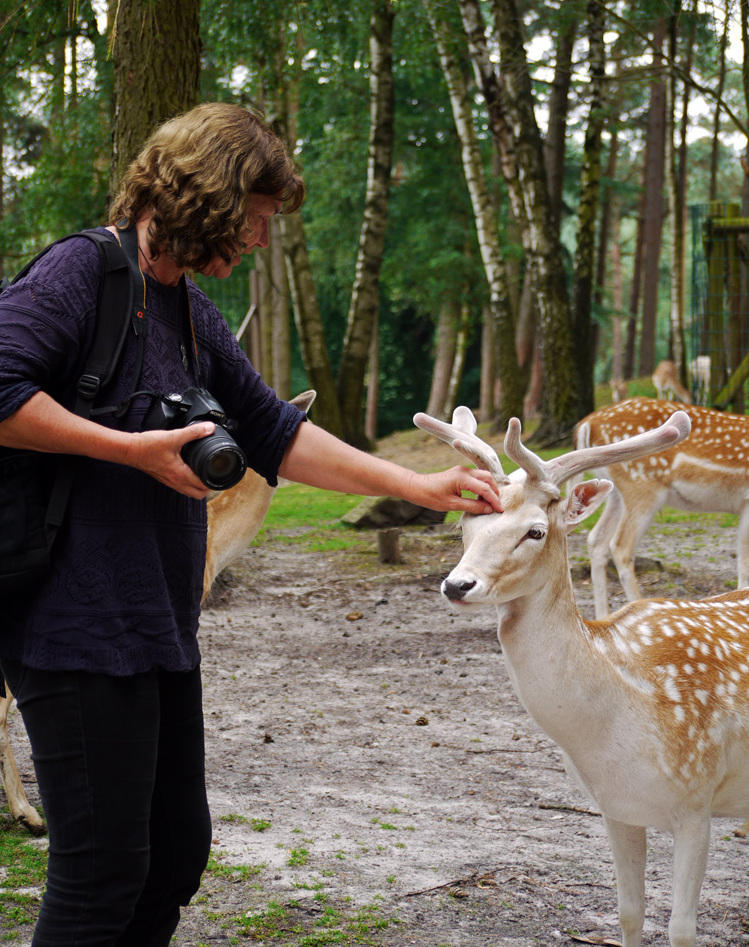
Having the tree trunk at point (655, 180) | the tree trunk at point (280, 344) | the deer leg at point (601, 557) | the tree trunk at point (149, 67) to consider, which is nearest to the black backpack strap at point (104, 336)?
the tree trunk at point (149, 67)

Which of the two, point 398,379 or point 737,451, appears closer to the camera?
point 737,451

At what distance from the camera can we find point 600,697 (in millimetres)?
2461

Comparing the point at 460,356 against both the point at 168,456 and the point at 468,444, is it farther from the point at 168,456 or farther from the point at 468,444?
the point at 168,456

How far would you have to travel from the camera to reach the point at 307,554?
8.20m

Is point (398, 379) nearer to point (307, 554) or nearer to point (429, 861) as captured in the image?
point (307, 554)

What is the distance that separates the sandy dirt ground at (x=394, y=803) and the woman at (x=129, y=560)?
3.44 feet

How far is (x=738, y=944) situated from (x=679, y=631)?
88 centimetres

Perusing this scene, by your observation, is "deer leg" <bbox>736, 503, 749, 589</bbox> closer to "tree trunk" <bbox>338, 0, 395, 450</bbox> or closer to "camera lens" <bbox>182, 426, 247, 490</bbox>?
"camera lens" <bbox>182, 426, 247, 490</bbox>

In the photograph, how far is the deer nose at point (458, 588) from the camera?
2250mm

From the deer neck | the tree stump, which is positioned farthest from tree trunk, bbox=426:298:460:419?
the deer neck

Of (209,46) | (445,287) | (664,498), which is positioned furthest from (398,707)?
(445,287)

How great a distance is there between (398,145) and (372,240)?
23.6 ft

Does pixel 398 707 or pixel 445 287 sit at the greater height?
pixel 445 287

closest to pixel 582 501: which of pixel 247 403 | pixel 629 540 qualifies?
pixel 247 403
